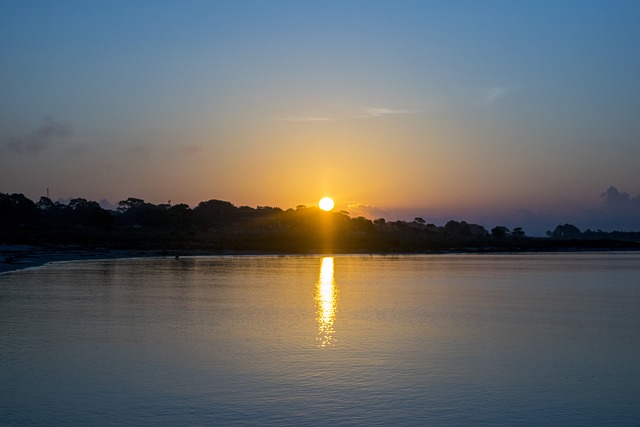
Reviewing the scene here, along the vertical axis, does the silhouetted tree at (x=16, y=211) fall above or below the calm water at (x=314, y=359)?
above

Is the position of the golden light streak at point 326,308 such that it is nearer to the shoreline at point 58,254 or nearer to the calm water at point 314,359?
the calm water at point 314,359

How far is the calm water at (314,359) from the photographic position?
12609mm

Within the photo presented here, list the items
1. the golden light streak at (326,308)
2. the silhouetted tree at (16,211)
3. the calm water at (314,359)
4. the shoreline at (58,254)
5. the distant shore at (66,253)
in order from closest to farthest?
the calm water at (314,359) < the golden light streak at (326,308) < the shoreline at (58,254) < the distant shore at (66,253) < the silhouetted tree at (16,211)

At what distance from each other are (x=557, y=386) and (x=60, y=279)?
3493 cm

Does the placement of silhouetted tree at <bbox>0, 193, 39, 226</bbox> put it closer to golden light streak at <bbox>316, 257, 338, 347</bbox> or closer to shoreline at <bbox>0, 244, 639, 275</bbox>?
shoreline at <bbox>0, 244, 639, 275</bbox>

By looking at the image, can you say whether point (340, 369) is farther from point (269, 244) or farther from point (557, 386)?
point (269, 244)

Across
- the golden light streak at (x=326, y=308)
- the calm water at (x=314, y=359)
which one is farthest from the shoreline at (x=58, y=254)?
the calm water at (x=314, y=359)

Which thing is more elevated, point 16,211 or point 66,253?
point 16,211

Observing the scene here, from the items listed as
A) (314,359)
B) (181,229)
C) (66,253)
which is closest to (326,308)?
(314,359)

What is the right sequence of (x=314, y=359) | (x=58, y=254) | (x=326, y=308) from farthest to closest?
(x=58, y=254)
(x=326, y=308)
(x=314, y=359)

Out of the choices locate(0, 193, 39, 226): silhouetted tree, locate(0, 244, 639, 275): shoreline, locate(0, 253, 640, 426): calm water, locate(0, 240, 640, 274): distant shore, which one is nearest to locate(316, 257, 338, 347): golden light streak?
locate(0, 253, 640, 426): calm water

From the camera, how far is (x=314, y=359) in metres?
17.5

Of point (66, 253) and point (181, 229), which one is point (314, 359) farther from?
point (181, 229)

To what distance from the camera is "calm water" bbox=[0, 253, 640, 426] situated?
1261 centimetres
